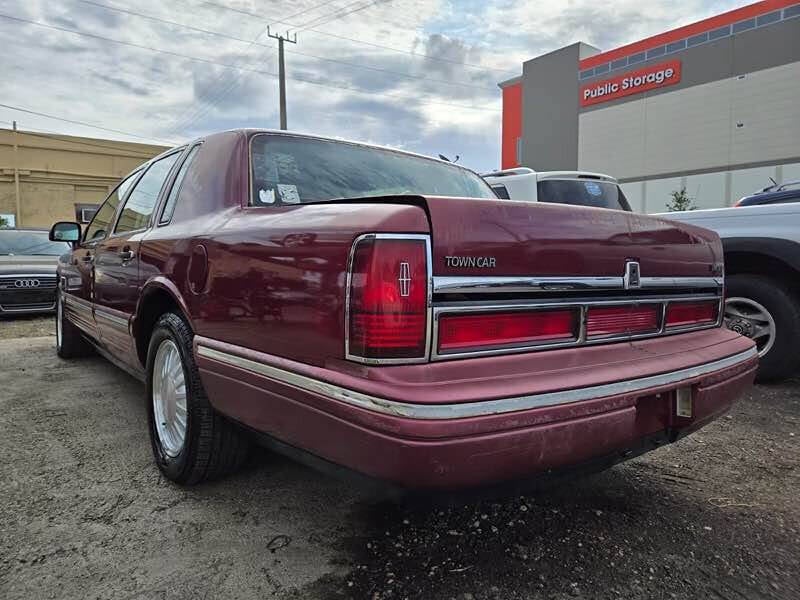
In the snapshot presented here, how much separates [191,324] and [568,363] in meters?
1.43

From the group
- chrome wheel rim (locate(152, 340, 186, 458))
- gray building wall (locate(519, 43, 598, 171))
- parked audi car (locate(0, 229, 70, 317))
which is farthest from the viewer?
gray building wall (locate(519, 43, 598, 171))

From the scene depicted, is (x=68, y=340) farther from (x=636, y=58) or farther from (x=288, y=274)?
(x=636, y=58)

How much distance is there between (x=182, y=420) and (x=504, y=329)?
1543mm

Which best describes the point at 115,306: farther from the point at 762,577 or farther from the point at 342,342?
the point at 762,577

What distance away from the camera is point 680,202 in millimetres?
25391

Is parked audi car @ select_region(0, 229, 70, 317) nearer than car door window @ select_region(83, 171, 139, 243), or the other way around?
car door window @ select_region(83, 171, 139, 243)

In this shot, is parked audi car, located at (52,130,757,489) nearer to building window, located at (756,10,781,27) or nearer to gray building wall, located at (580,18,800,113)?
gray building wall, located at (580,18,800,113)

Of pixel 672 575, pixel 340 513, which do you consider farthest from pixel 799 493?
pixel 340 513

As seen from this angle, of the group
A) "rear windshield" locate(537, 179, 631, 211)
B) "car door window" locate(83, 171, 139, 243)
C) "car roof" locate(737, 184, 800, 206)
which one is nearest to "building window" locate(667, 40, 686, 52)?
"rear windshield" locate(537, 179, 631, 211)

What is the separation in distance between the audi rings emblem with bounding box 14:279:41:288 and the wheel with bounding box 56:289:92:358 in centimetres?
315

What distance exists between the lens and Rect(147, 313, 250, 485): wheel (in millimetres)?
2236

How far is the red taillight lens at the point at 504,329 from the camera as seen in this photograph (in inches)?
59.8

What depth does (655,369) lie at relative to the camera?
5.95ft

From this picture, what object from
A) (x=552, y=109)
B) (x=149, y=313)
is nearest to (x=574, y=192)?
(x=149, y=313)
